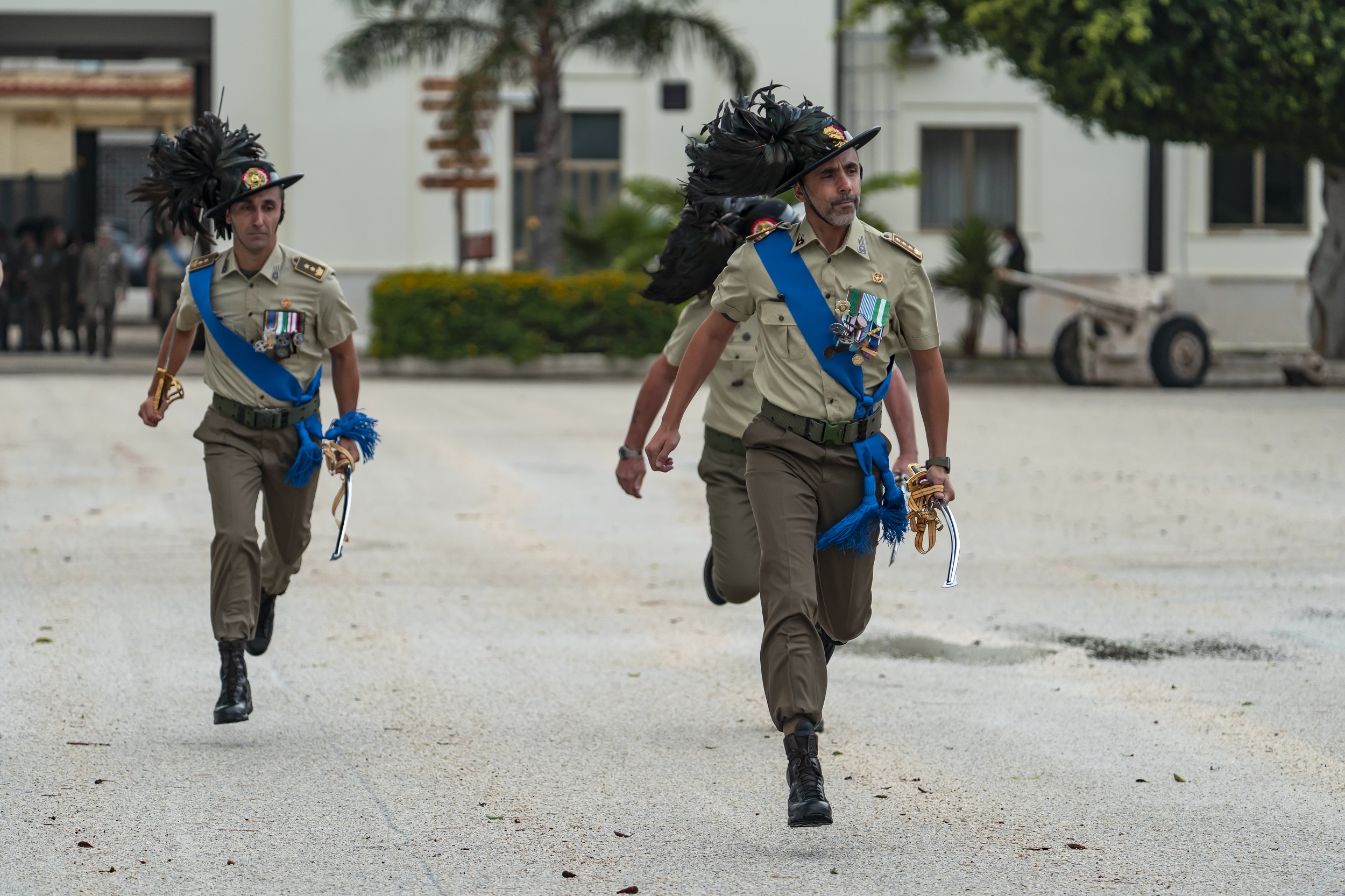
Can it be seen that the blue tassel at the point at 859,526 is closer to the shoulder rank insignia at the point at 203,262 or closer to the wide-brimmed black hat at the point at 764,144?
the wide-brimmed black hat at the point at 764,144

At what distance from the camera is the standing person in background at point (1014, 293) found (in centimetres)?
2634

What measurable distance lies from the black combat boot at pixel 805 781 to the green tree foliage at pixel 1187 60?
1653 centimetres

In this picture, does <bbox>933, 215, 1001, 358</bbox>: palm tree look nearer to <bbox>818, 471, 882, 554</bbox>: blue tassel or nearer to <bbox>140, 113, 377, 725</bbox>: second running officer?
<bbox>140, 113, 377, 725</bbox>: second running officer

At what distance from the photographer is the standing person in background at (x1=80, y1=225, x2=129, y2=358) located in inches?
952

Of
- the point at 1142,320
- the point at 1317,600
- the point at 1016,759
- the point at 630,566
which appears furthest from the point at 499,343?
the point at 1016,759

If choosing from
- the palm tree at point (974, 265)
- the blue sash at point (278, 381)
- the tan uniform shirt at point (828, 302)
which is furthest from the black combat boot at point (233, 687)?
the palm tree at point (974, 265)

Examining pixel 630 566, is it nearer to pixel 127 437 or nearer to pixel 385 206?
pixel 127 437

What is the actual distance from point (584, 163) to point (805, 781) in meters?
27.3

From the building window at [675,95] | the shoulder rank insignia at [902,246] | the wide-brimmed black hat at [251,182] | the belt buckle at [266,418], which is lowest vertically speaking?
the belt buckle at [266,418]

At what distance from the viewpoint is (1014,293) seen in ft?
86.5

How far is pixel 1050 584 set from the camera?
924 cm

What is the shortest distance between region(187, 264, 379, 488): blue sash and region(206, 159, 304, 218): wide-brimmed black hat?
0.75 ft

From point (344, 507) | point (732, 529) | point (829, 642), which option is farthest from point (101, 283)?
point (829, 642)

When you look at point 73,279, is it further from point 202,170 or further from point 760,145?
point 760,145
